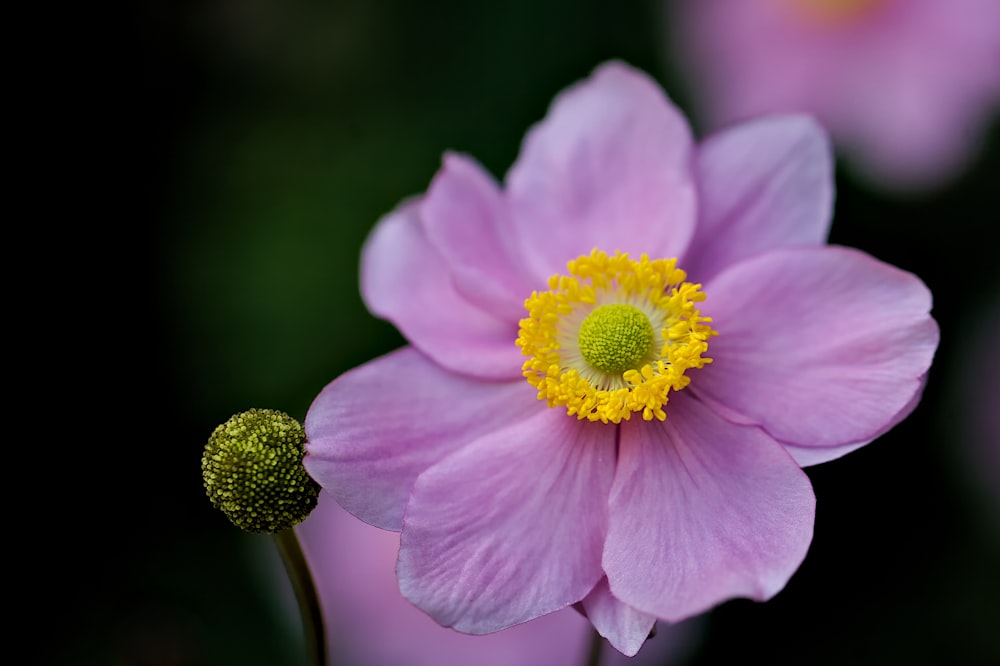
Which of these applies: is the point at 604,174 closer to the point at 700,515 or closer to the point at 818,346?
the point at 818,346

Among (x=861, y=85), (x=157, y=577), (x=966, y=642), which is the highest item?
(x=861, y=85)

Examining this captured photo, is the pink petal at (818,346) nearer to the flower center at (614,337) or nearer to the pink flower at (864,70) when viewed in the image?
the flower center at (614,337)

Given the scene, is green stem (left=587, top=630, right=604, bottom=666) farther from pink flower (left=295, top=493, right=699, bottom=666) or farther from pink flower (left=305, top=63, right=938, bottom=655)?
pink flower (left=295, top=493, right=699, bottom=666)

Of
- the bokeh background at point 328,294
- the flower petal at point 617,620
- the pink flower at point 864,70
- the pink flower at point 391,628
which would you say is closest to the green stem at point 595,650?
the flower petal at point 617,620

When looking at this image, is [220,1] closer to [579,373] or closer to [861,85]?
[861,85]

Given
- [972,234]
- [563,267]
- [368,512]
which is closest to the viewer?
[368,512]

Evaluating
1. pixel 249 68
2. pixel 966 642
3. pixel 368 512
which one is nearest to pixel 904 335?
pixel 368 512
